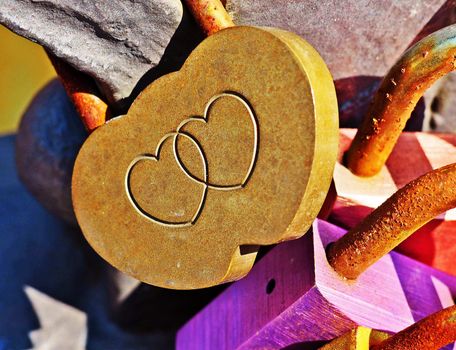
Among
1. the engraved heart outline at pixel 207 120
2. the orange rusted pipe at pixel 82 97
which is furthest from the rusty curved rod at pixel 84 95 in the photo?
the engraved heart outline at pixel 207 120

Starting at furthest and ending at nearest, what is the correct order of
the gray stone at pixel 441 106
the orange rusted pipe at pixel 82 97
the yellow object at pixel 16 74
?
the yellow object at pixel 16 74
the gray stone at pixel 441 106
the orange rusted pipe at pixel 82 97

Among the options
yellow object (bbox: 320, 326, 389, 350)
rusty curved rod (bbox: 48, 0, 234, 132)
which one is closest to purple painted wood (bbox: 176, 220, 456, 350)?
yellow object (bbox: 320, 326, 389, 350)

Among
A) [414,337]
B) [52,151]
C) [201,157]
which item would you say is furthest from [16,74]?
[414,337]

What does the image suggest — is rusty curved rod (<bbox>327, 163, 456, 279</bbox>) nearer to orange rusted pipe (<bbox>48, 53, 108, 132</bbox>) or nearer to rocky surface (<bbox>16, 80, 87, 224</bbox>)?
orange rusted pipe (<bbox>48, 53, 108, 132</bbox>)

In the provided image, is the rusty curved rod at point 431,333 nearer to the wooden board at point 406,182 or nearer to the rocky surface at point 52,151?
the wooden board at point 406,182

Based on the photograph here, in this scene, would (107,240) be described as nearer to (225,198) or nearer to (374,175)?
(225,198)

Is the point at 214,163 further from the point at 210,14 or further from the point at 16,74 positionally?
the point at 16,74

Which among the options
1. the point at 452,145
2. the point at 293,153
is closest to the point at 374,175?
the point at 452,145
